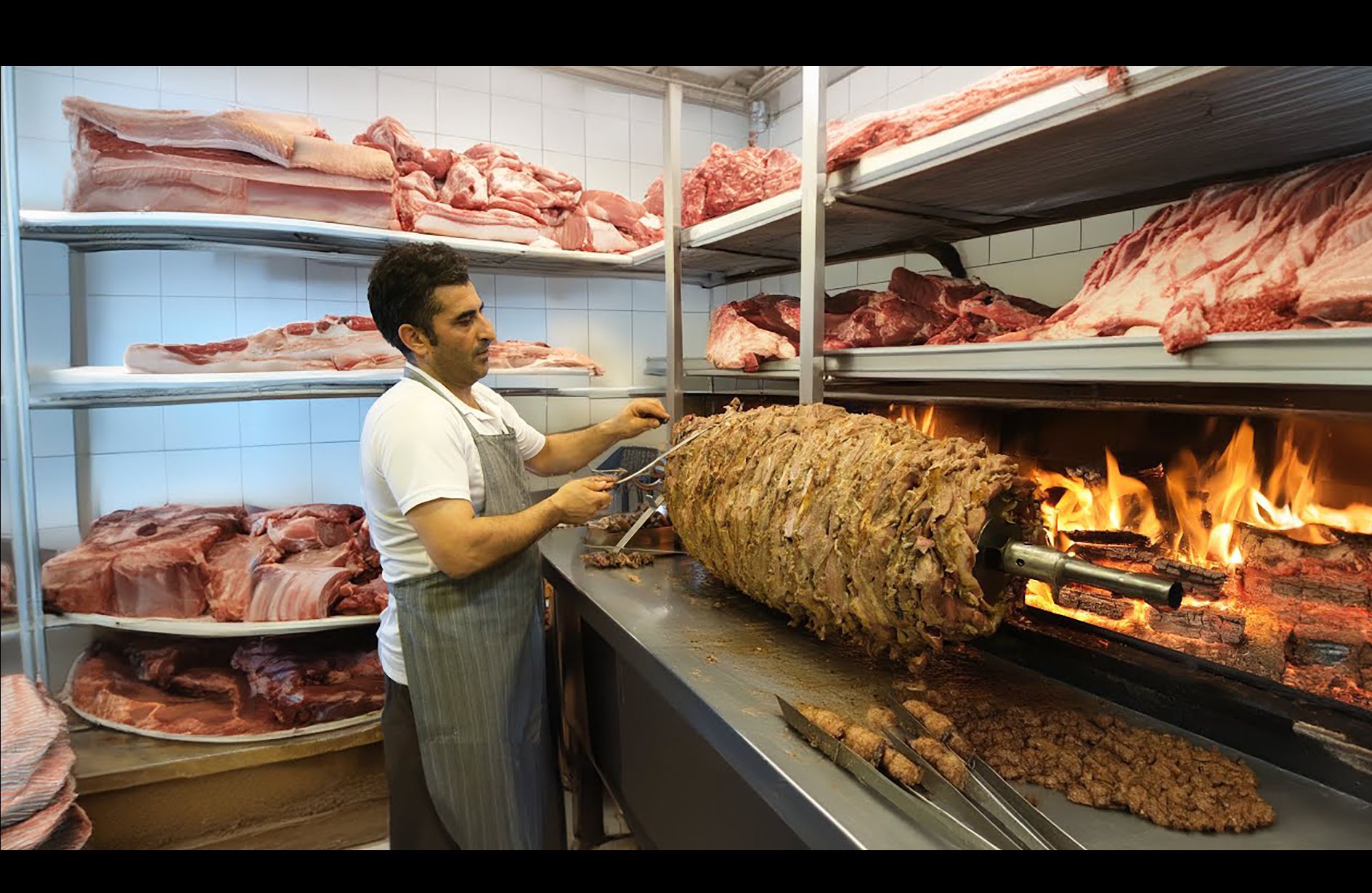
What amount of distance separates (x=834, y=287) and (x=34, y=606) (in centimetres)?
368

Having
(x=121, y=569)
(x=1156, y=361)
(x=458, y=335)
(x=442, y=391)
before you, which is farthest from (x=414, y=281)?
(x=121, y=569)

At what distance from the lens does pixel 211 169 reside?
286 cm

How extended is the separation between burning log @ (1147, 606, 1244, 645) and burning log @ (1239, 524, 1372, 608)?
18 centimetres

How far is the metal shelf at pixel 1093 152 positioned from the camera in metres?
1.34

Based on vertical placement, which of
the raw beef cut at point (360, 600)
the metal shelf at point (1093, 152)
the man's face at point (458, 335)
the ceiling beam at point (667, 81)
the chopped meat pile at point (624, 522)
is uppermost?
the ceiling beam at point (667, 81)

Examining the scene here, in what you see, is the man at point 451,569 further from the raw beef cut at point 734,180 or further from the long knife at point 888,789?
the raw beef cut at point 734,180

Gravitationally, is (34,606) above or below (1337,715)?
below

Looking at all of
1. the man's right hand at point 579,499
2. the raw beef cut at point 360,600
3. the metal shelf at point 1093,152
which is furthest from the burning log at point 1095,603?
the raw beef cut at point 360,600

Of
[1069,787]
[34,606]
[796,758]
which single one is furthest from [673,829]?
[34,606]

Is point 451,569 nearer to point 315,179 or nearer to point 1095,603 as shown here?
point 1095,603

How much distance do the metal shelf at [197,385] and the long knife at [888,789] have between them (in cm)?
244

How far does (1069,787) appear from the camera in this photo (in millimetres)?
1160

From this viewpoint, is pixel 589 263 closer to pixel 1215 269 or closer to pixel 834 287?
pixel 834 287

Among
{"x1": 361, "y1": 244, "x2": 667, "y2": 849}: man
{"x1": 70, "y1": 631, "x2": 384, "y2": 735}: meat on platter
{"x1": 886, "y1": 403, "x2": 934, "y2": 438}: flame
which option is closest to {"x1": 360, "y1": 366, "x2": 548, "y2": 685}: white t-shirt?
{"x1": 361, "y1": 244, "x2": 667, "y2": 849}: man
